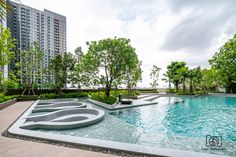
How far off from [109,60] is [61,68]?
8.50m

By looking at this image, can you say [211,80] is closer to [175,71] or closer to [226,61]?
[226,61]

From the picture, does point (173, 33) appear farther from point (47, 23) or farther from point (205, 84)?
point (47, 23)

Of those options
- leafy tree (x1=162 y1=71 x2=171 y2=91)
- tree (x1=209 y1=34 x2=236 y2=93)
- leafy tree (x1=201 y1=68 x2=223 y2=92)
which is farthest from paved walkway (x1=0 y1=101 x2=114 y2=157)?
leafy tree (x1=201 y1=68 x2=223 y2=92)

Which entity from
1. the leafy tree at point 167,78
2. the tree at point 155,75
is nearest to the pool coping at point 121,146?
the leafy tree at point 167,78

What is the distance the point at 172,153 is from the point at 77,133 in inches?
144

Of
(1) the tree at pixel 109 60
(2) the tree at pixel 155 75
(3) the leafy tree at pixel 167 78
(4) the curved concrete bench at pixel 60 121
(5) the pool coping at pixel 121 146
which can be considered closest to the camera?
(5) the pool coping at pixel 121 146

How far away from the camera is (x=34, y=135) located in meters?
3.58

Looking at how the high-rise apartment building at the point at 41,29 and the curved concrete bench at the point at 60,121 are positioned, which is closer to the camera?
the curved concrete bench at the point at 60,121

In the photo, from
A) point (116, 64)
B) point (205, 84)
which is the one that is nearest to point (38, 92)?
point (116, 64)

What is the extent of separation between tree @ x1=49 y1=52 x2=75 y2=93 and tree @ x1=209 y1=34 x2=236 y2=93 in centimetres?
2540

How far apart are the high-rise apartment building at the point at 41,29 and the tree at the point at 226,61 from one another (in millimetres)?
42882

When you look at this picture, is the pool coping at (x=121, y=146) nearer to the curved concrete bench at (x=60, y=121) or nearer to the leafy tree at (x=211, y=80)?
the curved concrete bench at (x=60, y=121)

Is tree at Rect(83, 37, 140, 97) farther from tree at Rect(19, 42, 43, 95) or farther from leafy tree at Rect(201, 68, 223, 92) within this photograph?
leafy tree at Rect(201, 68, 223, 92)

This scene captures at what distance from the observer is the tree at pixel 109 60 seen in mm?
11266
